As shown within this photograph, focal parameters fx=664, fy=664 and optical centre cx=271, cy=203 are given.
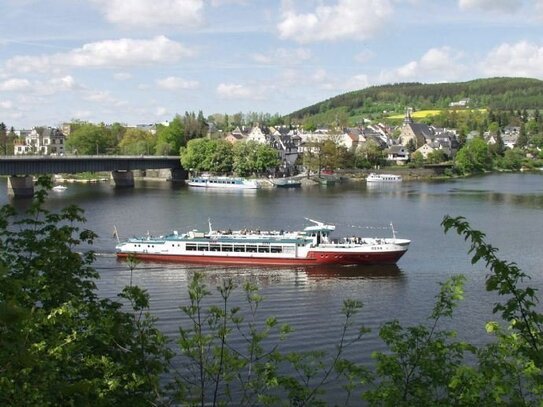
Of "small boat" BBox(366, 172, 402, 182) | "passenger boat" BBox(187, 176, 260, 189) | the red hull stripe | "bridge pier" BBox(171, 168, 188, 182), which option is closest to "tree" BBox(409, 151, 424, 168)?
"small boat" BBox(366, 172, 402, 182)

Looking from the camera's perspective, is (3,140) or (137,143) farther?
(3,140)

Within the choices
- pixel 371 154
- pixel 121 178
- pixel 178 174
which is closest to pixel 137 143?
pixel 178 174

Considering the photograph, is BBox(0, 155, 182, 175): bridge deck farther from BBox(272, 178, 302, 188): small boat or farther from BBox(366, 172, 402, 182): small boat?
BBox(366, 172, 402, 182): small boat

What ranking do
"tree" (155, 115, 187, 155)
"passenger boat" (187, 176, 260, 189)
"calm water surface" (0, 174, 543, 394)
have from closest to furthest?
"calm water surface" (0, 174, 543, 394)
"passenger boat" (187, 176, 260, 189)
"tree" (155, 115, 187, 155)

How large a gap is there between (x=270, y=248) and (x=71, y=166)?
46680mm

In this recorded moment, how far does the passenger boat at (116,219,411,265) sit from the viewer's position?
33531mm

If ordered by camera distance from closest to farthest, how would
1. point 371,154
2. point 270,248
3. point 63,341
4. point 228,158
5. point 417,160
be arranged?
1. point 63,341
2. point 270,248
3. point 228,158
4. point 371,154
5. point 417,160

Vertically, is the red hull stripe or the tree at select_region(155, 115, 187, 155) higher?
the tree at select_region(155, 115, 187, 155)

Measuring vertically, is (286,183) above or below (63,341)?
below

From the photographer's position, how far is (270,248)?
1373 inches

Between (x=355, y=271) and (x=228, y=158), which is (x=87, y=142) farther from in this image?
(x=355, y=271)

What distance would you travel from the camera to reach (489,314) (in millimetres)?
23984

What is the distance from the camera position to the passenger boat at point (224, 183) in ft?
275

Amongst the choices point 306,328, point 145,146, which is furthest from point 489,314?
point 145,146
